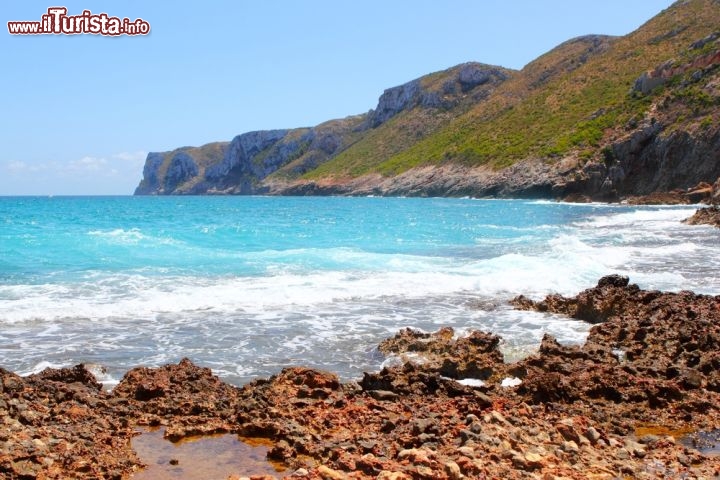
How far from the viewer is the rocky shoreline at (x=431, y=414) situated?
222 inches

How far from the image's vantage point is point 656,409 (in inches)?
299

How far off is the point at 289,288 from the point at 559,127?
261 feet

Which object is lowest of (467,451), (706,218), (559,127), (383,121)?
(467,451)

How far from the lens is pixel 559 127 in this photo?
88.6 m

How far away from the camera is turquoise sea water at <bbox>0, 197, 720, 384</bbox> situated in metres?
11.1

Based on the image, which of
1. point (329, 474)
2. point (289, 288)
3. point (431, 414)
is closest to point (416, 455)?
point (329, 474)

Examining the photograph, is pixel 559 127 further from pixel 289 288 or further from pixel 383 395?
pixel 383 395

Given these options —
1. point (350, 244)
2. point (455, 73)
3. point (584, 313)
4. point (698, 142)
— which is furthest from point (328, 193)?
point (584, 313)

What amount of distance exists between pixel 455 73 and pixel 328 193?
160 ft

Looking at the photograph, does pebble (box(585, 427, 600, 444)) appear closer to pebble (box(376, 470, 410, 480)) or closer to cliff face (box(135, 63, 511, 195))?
pebble (box(376, 470, 410, 480))

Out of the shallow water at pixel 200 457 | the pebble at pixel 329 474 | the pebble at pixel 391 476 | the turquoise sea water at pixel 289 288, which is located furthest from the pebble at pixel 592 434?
the turquoise sea water at pixel 289 288

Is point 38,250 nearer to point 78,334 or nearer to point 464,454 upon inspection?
point 78,334

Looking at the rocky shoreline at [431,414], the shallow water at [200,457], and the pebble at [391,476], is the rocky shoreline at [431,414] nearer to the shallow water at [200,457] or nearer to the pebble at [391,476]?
the pebble at [391,476]

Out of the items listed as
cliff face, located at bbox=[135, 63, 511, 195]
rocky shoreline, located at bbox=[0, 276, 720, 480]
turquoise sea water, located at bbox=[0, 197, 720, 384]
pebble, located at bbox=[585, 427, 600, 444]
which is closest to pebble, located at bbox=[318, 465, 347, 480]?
rocky shoreline, located at bbox=[0, 276, 720, 480]
